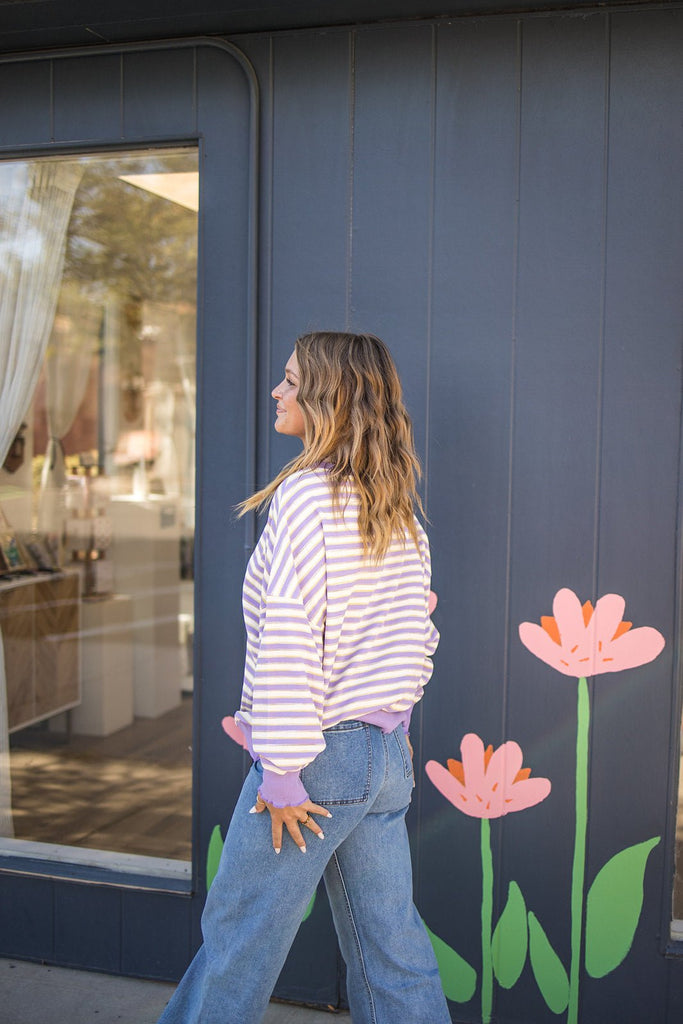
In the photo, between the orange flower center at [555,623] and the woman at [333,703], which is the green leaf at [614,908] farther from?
the woman at [333,703]

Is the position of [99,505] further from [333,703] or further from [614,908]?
[333,703]

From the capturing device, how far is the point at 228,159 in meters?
2.54

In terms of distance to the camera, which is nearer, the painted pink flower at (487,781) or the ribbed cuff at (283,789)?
the ribbed cuff at (283,789)

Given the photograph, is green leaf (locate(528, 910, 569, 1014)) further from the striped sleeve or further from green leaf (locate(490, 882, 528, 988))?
the striped sleeve

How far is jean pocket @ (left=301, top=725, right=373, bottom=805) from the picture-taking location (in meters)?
1.67

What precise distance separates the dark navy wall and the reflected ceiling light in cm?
20

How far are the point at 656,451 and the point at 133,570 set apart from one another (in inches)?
156

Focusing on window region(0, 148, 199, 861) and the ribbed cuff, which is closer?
the ribbed cuff

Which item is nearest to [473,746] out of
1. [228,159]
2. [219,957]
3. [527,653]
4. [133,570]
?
[527,653]

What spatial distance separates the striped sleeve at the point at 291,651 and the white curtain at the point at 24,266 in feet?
5.46

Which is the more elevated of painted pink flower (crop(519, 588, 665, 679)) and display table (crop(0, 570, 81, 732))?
→ painted pink flower (crop(519, 588, 665, 679))

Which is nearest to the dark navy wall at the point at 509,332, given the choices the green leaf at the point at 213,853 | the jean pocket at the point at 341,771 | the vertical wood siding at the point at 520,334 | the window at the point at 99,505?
the vertical wood siding at the point at 520,334

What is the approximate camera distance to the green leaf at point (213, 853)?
2592 millimetres

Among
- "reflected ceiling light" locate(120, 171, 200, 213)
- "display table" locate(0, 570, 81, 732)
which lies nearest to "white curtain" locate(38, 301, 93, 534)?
"display table" locate(0, 570, 81, 732)
